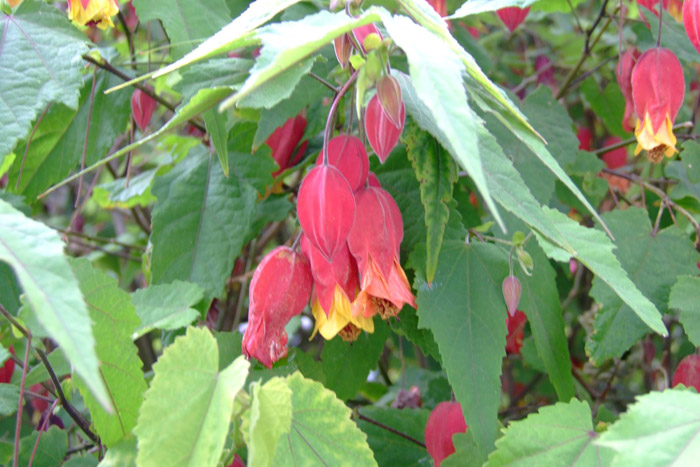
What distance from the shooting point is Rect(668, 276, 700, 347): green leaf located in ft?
1.86

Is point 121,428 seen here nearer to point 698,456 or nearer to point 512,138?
point 698,456

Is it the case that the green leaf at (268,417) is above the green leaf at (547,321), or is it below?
above

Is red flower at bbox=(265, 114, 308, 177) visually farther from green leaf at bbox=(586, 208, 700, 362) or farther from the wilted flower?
green leaf at bbox=(586, 208, 700, 362)

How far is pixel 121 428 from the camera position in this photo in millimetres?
476

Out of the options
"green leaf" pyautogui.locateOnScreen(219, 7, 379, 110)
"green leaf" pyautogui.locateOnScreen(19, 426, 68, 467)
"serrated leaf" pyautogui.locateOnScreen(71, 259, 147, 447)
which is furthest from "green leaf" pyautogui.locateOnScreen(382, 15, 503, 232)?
"green leaf" pyautogui.locateOnScreen(19, 426, 68, 467)

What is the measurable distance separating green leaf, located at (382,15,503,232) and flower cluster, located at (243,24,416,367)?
4.7 inches

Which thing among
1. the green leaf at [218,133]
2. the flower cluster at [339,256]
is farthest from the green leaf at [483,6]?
the green leaf at [218,133]

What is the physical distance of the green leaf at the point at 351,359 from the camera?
71 centimetres

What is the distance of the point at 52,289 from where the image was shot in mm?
273

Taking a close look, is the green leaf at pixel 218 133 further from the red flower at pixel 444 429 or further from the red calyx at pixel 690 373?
the red calyx at pixel 690 373

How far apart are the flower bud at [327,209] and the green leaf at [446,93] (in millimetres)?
145

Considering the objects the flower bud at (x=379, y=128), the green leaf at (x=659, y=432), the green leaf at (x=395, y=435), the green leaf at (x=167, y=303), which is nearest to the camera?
the green leaf at (x=659, y=432)

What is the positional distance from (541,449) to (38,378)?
384 millimetres

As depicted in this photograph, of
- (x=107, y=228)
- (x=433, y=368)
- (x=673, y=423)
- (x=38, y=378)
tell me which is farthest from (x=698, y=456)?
(x=107, y=228)
